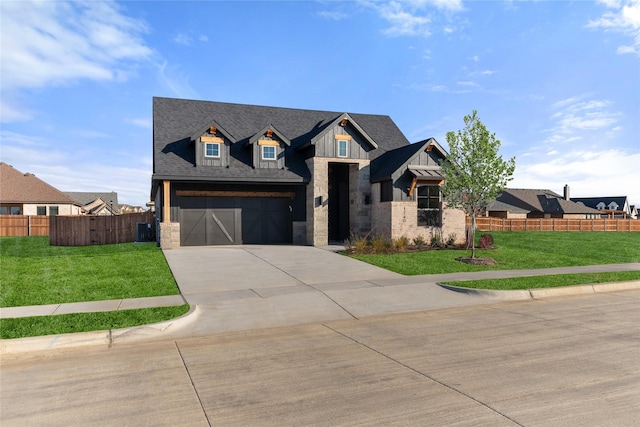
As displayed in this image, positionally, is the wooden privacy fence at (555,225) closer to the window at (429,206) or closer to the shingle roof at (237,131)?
the shingle roof at (237,131)

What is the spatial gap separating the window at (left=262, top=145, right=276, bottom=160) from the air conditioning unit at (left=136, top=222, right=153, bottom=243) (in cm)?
879

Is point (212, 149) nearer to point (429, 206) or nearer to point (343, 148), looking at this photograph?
point (343, 148)

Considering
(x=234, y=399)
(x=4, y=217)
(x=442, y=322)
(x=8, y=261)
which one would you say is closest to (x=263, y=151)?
(x=8, y=261)

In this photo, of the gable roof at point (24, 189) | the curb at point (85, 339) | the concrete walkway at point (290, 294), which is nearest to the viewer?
the curb at point (85, 339)

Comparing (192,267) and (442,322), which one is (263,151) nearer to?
(192,267)

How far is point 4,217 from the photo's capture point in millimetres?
33656

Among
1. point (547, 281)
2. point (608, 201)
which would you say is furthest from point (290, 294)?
point (608, 201)

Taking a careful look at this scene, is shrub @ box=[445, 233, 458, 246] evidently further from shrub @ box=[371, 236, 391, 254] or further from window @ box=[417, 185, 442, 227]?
shrub @ box=[371, 236, 391, 254]

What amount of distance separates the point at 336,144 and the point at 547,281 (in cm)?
1298

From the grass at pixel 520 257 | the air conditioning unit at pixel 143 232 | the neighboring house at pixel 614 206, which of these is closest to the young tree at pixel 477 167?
the grass at pixel 520 257

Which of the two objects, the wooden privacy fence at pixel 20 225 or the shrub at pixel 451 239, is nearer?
the shrub at pixel 451 239

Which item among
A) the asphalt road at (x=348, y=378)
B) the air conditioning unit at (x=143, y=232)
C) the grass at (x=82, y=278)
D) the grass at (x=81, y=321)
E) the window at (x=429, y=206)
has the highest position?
the window at (x=429, y=206)

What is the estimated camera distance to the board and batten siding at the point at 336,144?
71.6 ft

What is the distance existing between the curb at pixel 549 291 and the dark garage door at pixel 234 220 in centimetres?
1293
